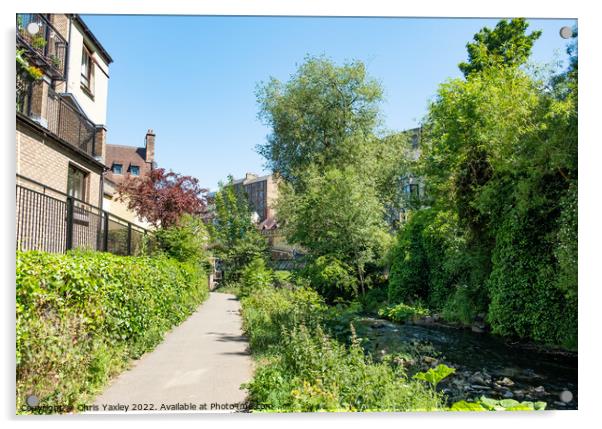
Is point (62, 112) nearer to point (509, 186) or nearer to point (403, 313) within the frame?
point (509, 186)

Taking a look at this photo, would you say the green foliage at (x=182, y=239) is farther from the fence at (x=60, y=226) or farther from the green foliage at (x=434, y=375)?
the green foliage at (x=434, y=375)

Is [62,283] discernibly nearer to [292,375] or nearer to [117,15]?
[292,375]

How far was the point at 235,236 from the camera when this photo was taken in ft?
37.5

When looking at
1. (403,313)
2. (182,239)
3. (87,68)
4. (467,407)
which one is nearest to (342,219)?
(403,313)

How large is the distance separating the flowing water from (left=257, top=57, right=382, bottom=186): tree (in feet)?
11.9

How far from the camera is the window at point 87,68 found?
5898 mm

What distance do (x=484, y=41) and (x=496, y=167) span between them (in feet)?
6.73

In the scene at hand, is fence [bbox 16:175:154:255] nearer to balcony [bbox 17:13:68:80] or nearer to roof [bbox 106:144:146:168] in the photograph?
roof [bbox 106:144:146:168]

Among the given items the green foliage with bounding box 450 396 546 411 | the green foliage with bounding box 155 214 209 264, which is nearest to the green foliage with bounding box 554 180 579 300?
the green foliage with bounding box 450 396 546 411

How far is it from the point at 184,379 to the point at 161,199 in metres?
6.33

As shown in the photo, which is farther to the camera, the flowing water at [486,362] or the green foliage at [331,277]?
the green foliage at [331,277]

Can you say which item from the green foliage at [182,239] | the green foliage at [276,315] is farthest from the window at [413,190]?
the green foliage at [182,239]

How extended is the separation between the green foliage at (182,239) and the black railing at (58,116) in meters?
2.55

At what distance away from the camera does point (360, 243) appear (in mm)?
15109
